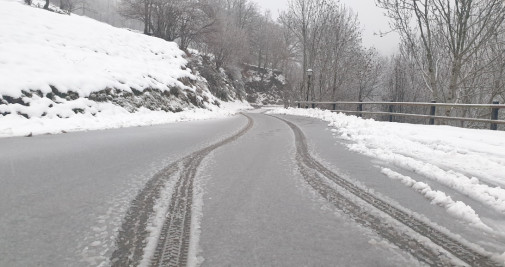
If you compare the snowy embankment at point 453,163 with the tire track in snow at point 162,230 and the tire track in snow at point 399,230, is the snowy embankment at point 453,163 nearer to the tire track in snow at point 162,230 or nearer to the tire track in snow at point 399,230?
the tire track in snow at point 399,230

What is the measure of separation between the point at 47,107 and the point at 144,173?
7622 mm

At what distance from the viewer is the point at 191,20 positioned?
137ft

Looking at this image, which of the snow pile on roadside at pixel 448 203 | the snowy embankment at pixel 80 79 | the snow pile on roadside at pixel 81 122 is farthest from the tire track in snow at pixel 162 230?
the snowy embankment at pixel 80 79

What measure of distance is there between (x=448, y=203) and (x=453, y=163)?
263 centimetres

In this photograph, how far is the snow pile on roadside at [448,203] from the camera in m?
3.08

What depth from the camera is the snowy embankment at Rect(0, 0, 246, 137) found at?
979 centimetres

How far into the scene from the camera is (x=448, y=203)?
3.53 meters

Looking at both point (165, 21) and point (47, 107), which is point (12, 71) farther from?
point (165, 21)

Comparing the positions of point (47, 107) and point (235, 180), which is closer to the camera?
point (235, 180)

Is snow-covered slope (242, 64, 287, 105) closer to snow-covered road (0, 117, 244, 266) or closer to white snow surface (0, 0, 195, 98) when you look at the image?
white snow surface (0, 0, 195, 98)

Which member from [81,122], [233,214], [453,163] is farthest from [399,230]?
[81,122]

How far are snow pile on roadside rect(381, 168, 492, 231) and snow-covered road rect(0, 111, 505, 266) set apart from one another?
4cm

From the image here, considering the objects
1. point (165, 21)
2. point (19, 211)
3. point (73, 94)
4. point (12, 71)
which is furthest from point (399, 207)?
point (165, 21)

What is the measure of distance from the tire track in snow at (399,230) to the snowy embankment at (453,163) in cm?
61
